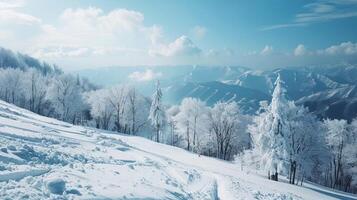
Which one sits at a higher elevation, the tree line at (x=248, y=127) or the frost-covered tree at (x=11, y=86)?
the frost-covered tree at (x=11, y=86)

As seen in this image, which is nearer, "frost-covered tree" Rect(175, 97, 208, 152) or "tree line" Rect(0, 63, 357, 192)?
"tree line" Rect(0, 63, 357, 192)

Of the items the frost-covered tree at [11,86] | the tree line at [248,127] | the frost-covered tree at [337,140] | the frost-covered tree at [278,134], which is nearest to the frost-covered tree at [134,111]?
the tree line at [248,127]

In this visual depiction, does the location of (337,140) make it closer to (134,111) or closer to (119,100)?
(134,111)

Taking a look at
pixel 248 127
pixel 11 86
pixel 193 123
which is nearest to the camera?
pixel 248 127

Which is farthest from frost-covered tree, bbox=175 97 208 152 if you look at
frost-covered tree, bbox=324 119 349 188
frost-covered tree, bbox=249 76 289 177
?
frost-covered tree, bbox=249 76 289 177

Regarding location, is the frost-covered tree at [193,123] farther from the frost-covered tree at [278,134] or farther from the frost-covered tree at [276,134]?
the frost-covered tree at [276,134]

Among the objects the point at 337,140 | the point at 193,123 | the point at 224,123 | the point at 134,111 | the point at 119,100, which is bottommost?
the point at 337,140

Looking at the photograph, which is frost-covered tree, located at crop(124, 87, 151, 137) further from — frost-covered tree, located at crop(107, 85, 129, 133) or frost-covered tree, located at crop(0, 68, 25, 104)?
frost-covered tree, located at crop(0, 68, 25, 104)

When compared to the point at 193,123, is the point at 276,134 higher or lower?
higher

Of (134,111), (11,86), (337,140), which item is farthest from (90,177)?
(11,86)

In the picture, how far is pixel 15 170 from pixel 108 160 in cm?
989

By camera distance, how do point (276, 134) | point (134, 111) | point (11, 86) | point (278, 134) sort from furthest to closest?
point (11, 86) < point (134, 111) < point (276, 134) < point (278, 134)

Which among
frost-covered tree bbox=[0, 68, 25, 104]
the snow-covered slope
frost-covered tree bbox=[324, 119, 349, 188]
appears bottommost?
frost-covered tree bbox=[324, 119, 349, 188]

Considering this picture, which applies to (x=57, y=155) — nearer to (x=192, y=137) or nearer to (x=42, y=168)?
(x=42, y=168)
